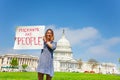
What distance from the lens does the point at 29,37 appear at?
11.3 meters

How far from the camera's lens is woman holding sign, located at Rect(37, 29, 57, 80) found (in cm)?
965

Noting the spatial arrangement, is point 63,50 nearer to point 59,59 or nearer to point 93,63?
point 59,59

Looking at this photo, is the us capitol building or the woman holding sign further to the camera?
the us capitol building

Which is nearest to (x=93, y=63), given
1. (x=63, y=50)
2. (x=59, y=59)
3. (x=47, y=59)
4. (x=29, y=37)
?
(x=59, y=59)

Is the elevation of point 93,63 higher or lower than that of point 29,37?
higher

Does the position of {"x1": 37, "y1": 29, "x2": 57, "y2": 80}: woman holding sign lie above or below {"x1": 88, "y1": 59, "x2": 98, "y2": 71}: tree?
below

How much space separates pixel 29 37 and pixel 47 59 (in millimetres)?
1806

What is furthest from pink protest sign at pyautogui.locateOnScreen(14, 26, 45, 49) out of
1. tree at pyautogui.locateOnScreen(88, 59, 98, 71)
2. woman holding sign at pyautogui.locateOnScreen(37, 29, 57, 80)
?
tree at pyautogui.locateOnScreen(88, 59, 98, 71)

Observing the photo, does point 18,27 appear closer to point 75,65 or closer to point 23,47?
point 23,47

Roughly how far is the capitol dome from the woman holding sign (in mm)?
149736

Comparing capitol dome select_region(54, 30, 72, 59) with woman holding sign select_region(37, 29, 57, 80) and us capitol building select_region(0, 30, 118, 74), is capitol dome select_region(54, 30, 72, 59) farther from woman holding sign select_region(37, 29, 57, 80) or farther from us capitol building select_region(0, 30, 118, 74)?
woman holding sign select_region(37, 29, 57, 80)

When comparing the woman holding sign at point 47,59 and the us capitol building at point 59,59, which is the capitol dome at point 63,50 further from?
the woman holding sign at point 47,59

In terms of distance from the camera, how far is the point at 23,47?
11.5 m

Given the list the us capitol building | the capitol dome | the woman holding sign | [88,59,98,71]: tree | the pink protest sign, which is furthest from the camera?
[88,59,98,71]: tree
